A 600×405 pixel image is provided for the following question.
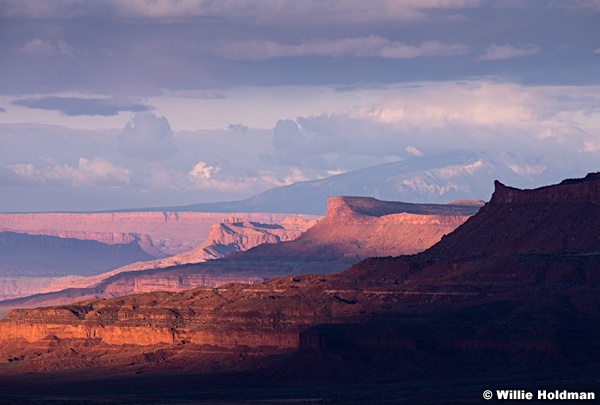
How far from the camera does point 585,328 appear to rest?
18412cm

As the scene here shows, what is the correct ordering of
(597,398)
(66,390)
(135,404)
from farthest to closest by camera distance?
1. (66,390)
2. (135,404)
3. (597,398)

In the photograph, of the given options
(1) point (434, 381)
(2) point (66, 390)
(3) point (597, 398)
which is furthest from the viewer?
(2) point (66, 390)

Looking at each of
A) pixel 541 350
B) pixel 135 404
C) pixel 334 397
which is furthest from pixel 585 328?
pixel 135 404

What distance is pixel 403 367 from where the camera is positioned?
184500mm

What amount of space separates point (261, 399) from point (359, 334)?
26.9 m

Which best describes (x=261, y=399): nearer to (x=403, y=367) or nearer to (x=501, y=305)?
(x=403, y=367)

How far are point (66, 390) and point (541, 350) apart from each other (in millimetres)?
45800

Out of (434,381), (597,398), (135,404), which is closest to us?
(597,398)

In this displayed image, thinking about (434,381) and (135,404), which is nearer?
(135,404)

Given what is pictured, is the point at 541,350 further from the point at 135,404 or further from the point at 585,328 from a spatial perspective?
the point at 135,404

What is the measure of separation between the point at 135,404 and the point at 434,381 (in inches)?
1140

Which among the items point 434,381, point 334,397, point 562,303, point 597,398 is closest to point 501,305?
point 562,303

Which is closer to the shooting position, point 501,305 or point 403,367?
point 403,367

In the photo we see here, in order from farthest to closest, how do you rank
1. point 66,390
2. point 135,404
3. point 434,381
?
point 66,390
point 434,381
point 135,404
